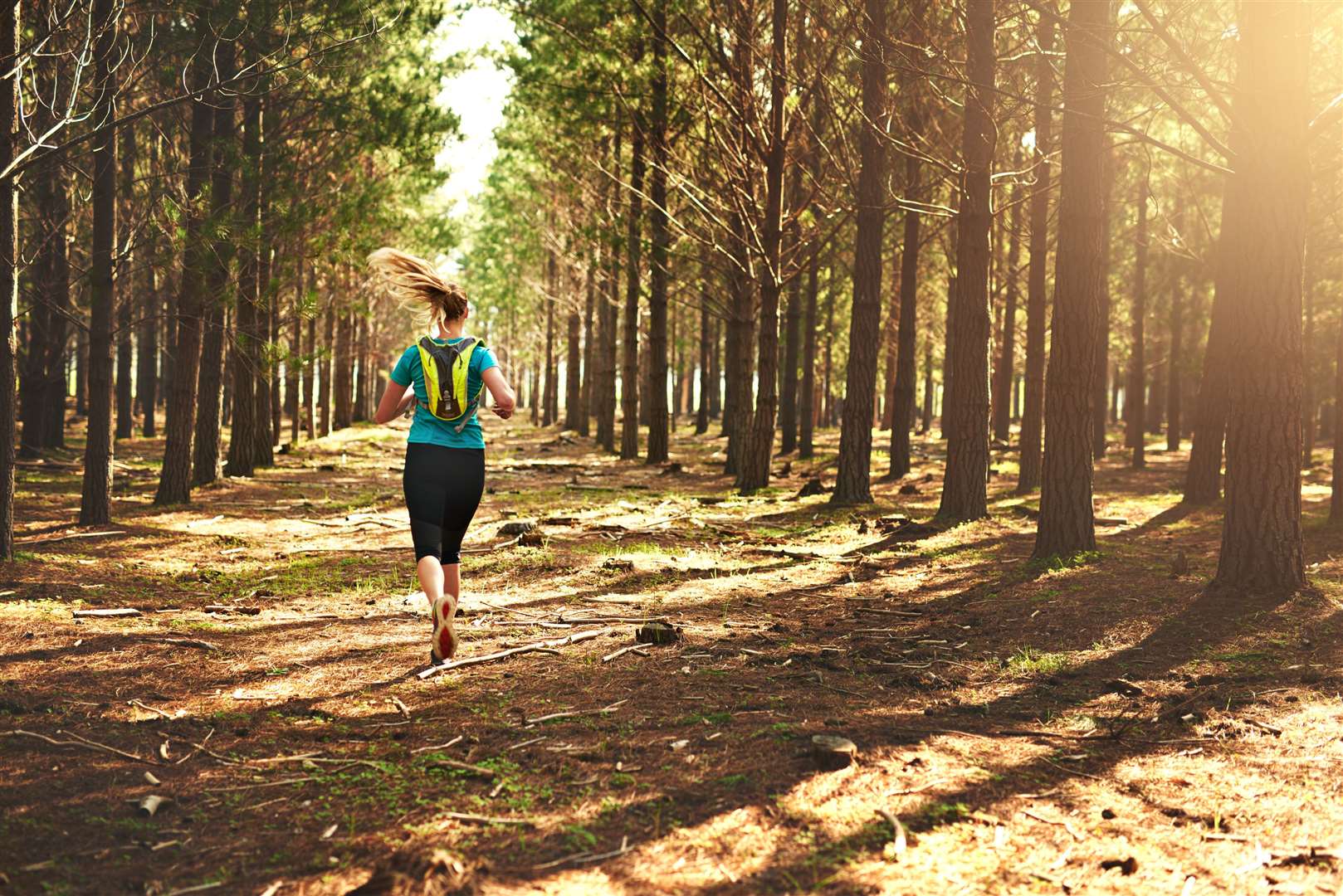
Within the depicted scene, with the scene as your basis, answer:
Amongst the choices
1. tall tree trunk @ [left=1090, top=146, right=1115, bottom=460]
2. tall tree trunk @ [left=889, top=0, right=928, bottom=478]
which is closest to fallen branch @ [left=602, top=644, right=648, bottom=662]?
tall tree trunk @ [left=1090, top=146, right=1115, bottom=460]

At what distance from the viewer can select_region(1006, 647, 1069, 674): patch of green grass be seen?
603 centimetres

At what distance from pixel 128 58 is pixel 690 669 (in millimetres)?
11276

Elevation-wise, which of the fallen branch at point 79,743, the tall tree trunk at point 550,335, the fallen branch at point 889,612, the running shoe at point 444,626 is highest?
the tall tree trunk at point 550,335

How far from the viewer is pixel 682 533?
12.2 meters

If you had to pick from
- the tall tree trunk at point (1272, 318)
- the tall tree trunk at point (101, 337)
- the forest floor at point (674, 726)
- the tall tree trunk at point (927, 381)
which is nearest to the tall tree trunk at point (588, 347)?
the tall tree trunk at point (927, 381)

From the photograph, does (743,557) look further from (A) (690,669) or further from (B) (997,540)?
(A) (690,669)

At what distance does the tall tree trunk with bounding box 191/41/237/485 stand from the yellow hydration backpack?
691cm

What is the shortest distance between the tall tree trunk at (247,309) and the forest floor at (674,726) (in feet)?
14.2

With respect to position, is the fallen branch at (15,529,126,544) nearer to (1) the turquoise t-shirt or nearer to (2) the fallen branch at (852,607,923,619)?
(1) the turquoise t-shirt

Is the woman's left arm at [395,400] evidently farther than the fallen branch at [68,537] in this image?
No

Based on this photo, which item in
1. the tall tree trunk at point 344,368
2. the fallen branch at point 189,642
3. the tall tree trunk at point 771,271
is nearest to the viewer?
the fallen branch at point 189,642

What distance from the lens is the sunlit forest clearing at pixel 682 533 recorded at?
12.1 ft

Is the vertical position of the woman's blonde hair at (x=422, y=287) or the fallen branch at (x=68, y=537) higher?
the woman's blonde hair at (x=422, y=287)

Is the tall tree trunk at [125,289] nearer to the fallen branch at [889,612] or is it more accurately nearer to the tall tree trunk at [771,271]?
the fallen branch at [889,612]
